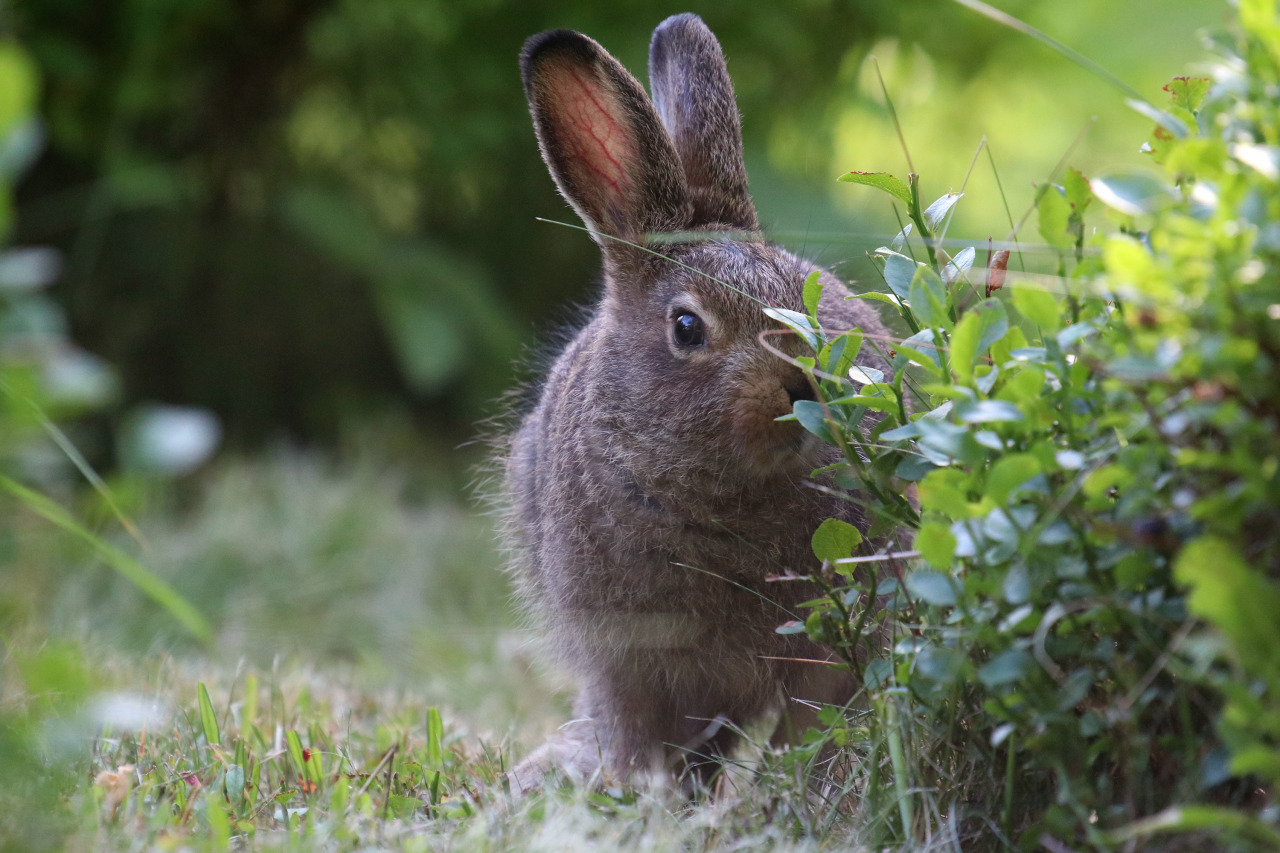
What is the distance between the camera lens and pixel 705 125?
379 centimetres

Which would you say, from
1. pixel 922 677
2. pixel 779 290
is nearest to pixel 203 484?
pixel 779 290

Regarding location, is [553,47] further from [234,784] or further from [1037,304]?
[234,784]

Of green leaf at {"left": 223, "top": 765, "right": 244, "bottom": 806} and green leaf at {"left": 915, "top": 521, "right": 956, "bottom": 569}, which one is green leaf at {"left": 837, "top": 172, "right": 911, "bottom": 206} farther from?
green leaf at {"left": 223, "top": 765, "right": 244, "bottom": 806}

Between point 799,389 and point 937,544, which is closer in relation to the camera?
point 937,544

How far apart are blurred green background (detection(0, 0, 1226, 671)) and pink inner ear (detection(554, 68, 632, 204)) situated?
8.02 feet

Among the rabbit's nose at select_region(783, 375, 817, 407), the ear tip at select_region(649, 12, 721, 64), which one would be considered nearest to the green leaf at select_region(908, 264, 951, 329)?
the rabbit's nose at select_region(783, 375, 817, 407)

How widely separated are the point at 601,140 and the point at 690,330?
2.20ft

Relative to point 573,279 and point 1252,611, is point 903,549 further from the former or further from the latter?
point 573,279

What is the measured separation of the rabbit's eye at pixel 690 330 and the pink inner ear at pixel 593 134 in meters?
0.49

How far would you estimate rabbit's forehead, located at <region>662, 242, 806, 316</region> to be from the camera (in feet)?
11.1

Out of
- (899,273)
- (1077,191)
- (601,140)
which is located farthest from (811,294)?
(601,140)

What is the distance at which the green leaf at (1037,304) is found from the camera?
208cm

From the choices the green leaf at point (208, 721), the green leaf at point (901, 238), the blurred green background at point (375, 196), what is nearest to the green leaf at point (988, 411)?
the green leaf at point (901, 238)

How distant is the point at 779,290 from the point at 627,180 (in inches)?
23.6
